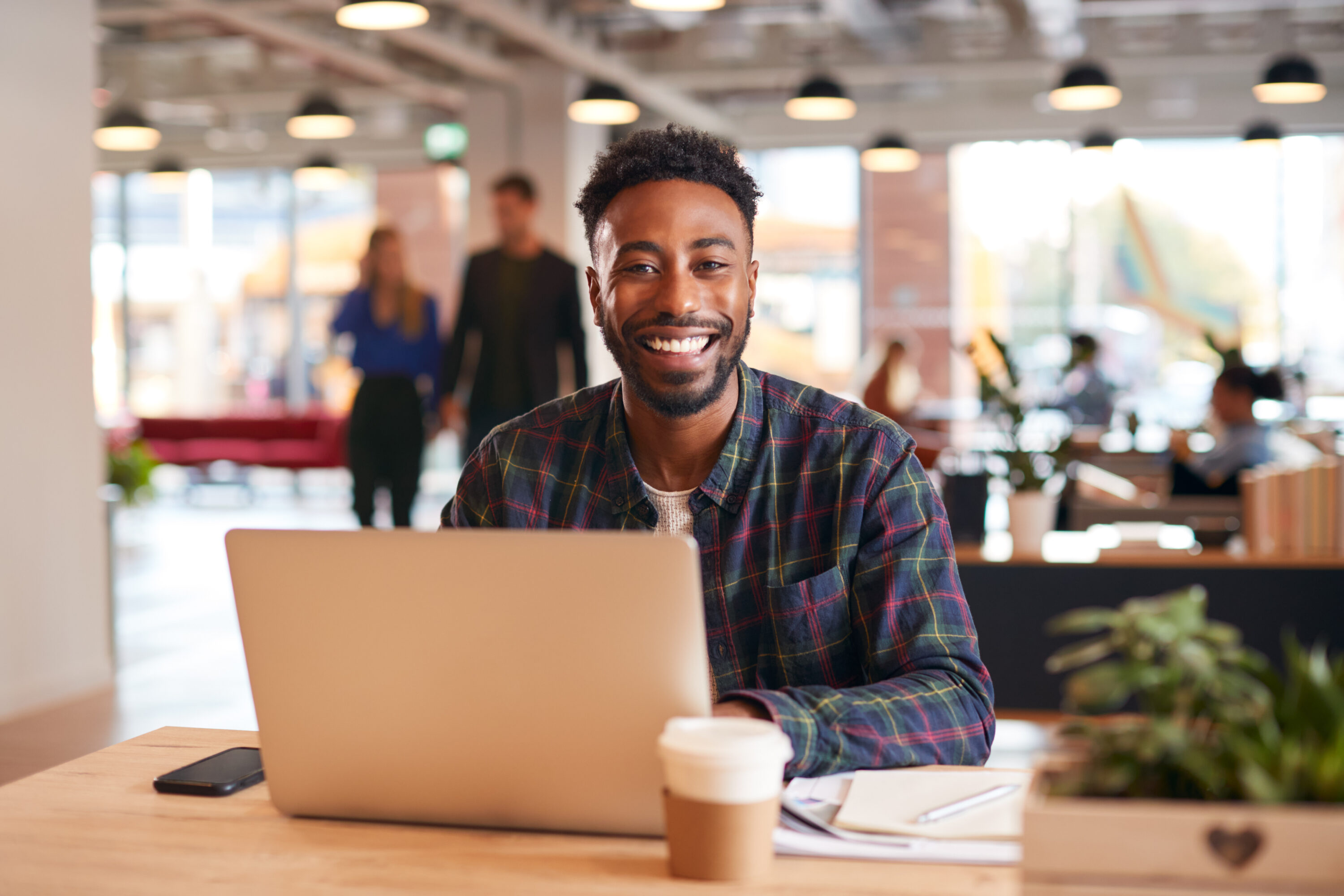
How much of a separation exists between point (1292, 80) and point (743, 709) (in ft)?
22.8

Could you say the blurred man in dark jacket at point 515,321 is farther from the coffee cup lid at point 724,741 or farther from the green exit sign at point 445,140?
the green exit sign at point 445,140

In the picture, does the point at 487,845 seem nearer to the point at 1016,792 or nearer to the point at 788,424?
the point at 1016,792

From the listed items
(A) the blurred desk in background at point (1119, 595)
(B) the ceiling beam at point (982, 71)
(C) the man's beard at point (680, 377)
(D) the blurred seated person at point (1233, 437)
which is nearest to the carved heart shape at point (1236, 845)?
(C) the man's beard at point (680, 377)

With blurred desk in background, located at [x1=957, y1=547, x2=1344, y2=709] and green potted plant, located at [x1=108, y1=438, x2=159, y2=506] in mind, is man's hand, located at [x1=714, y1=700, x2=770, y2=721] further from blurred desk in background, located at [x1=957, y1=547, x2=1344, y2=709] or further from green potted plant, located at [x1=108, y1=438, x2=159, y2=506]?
green potted plant, located at [x1=108, y1=438, x2=159, y2=506]

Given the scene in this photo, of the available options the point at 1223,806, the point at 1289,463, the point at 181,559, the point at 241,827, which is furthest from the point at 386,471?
the point at 1223,806

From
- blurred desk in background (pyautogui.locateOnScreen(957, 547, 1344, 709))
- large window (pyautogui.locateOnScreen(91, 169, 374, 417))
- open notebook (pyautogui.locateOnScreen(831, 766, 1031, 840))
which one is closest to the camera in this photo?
open notebook (pyautogui.locateOnScreen(831, 766, 1031, 840))

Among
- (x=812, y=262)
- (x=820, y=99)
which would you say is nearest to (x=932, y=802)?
(x=820, y=99)

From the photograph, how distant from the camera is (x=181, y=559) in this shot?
8.03 meters

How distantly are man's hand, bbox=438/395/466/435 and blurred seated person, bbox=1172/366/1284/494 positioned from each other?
294 cm

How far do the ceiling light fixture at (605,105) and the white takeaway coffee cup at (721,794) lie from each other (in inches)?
253

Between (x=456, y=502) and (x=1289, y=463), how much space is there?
467cm

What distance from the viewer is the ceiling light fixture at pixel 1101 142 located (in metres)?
9.43

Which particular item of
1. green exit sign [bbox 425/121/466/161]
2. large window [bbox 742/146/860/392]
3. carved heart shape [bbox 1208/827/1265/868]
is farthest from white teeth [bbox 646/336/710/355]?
large window [bbox 742/146/860/392]

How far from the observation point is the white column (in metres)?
4.38
